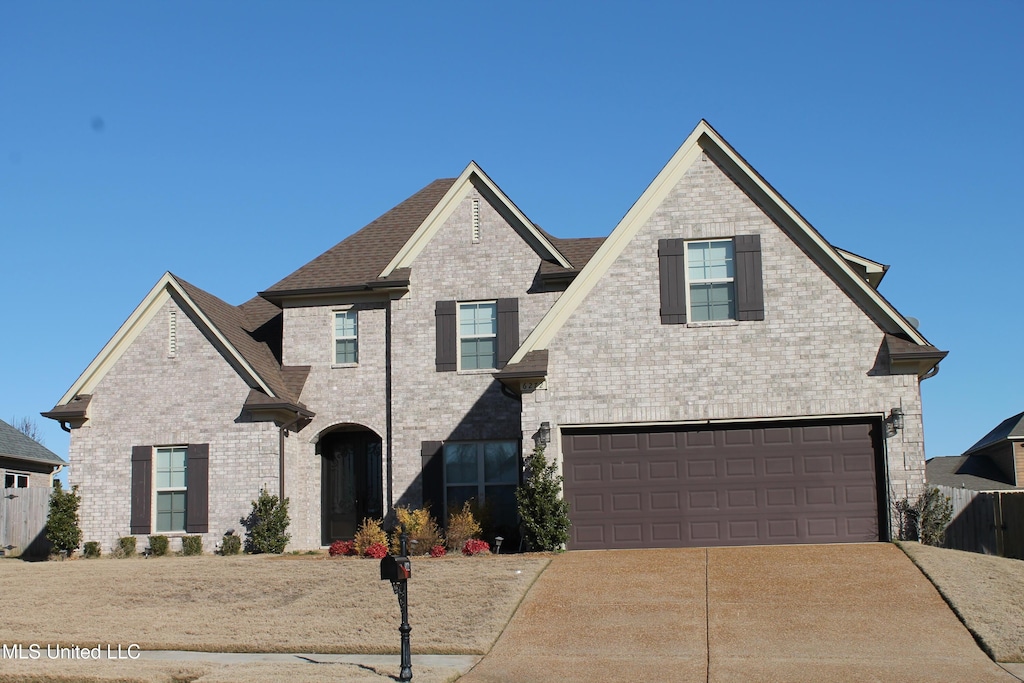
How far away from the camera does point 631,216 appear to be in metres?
21.0

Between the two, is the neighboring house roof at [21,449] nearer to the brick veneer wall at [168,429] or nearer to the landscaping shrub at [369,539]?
the brick veneer wall at [168,429]

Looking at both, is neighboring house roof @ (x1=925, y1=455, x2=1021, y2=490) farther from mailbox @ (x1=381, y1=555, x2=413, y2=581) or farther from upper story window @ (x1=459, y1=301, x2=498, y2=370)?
mailbox @ (x1=381, y1=555, x2=413, y2=581)

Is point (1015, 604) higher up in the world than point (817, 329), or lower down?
lower down

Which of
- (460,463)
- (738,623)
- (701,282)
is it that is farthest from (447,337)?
(738,623)

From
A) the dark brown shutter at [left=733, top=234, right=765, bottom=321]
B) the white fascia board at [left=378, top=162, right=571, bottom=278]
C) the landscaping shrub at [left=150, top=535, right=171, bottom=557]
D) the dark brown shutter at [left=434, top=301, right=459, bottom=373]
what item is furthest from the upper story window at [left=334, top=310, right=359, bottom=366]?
the dark brown shutter at [left=733, top=234, right=765, bottom=321]

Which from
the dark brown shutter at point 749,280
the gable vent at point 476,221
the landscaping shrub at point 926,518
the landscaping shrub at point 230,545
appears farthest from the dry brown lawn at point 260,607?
the gable vent at point 476,221

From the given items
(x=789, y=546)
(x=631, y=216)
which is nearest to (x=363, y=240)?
(x=631, y=216)

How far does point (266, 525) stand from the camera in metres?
23.0

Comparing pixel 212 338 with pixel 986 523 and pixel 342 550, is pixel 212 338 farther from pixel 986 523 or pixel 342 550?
pixel 986 523

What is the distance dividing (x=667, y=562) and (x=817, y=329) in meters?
5.37

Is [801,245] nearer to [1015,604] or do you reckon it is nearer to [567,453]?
[567,453]

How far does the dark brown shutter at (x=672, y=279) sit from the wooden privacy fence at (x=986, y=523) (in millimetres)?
5715

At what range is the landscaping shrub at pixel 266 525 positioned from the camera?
2289 cm

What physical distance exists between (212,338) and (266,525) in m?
4.36
